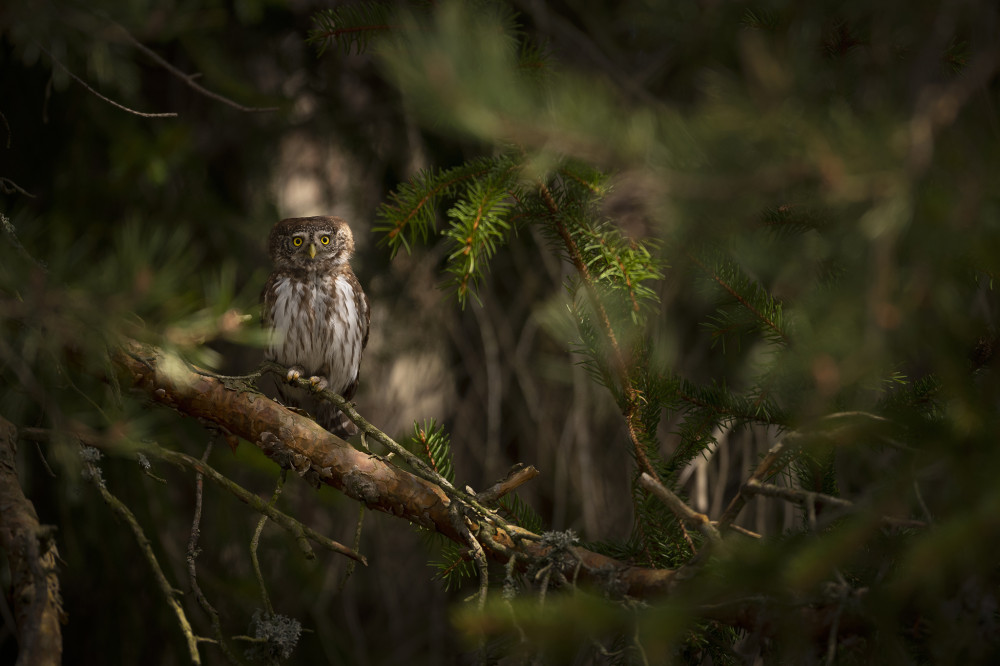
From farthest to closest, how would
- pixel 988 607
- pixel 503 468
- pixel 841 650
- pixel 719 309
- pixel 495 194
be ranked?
pixel 503 468 < pixel 719 309 < pixel 495 194 < pixel 841 650 < pixel 988 607

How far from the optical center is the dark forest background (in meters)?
0.90

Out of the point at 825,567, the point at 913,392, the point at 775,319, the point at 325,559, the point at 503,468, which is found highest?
the point at 775,319

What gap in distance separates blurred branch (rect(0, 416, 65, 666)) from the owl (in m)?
1.62

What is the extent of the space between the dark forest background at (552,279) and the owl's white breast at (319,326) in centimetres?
48

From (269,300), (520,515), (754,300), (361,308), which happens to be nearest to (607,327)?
(754,300)

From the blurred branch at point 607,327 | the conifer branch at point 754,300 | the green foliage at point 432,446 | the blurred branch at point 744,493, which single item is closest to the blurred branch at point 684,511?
the blurred branch at point 744,493

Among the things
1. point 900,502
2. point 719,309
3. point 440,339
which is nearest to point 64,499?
point 440,339

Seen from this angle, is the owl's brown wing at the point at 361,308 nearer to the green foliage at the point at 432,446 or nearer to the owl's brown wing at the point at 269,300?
the owl's brown wing at the point at 269,300

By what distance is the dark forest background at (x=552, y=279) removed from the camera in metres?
0.90

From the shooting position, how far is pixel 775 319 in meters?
1.61

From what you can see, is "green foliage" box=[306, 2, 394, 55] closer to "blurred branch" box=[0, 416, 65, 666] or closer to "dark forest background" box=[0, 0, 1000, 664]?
"dark forest background" box=[0, 0, 1000, 664]

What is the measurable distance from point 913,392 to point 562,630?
1013 millimetres

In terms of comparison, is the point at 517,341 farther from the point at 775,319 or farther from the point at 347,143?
the point at 775,319

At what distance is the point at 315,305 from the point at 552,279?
1305mm
